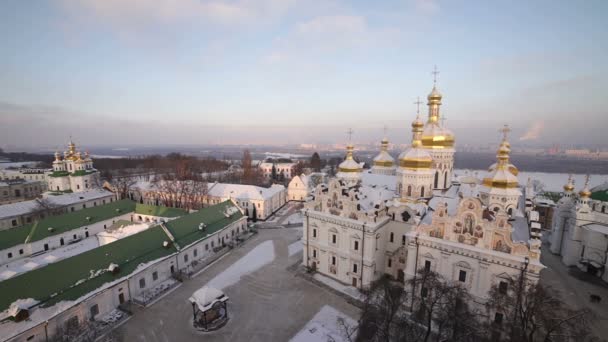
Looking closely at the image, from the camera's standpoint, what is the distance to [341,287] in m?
22.9

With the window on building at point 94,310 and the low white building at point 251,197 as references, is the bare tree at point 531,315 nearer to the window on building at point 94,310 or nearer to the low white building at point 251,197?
the window on building at point 94,310

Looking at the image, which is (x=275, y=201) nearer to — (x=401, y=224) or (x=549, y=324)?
(x=401, y=224)

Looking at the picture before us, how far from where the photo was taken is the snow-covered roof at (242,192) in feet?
141

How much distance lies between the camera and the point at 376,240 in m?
21.7

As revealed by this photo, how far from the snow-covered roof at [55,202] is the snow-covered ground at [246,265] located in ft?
95.3

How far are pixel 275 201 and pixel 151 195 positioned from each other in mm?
24008

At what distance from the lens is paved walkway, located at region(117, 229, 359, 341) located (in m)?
17.6

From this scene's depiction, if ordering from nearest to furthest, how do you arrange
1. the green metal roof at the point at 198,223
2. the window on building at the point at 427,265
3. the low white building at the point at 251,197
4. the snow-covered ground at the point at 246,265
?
the window on building at the point at 427,265 < the snow-covered ground at the point at 246,265 < the green metal roof at the point at 198,223 < the low white building at the point at 251,197

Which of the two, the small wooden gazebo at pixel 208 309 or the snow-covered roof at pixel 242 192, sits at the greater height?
the snow-covered roof at pixel 242 192

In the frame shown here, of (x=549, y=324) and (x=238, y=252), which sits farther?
(x=238, y=252)

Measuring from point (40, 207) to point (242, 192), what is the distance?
26.3 meters

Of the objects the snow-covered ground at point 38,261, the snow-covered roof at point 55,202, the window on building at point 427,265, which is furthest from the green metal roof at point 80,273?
the snow-covered roof at point 55,202

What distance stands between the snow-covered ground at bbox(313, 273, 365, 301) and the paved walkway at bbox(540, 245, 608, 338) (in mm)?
13650

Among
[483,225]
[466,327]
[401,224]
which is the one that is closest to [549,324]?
[466,327]
